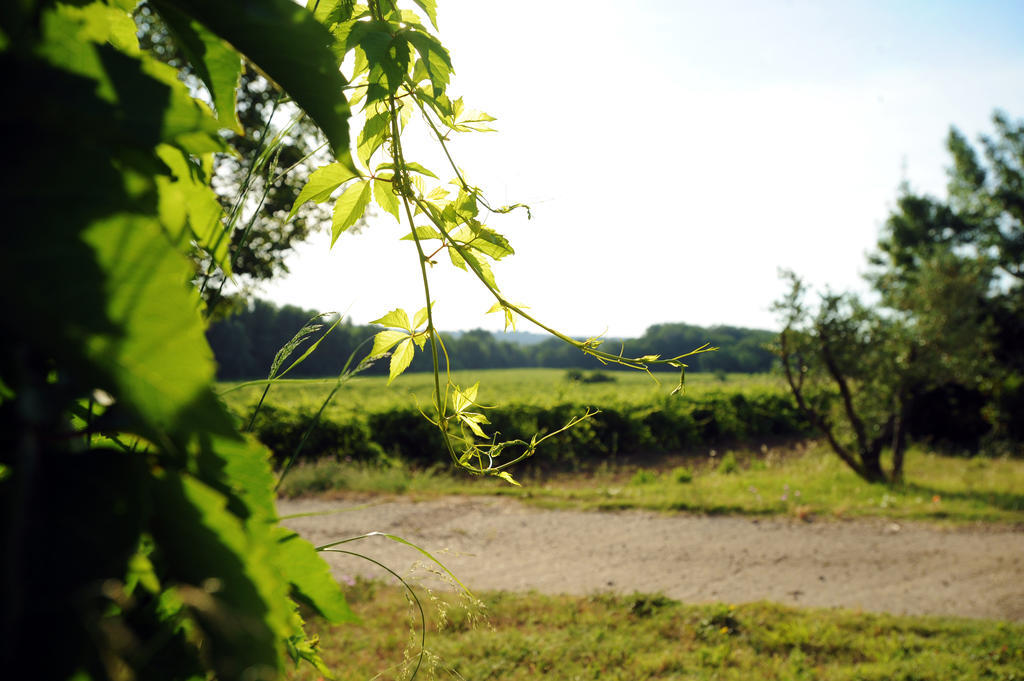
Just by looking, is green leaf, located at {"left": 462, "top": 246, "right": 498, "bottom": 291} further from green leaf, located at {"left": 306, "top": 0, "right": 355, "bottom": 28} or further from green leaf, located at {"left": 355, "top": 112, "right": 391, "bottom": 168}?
green leaf, located at {"left": 306, "top": 0, "right": 355, "bottom": 28}

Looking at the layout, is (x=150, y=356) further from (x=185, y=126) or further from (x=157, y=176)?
(x=157, y=176)

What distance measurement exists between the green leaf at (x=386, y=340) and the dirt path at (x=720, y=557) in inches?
213

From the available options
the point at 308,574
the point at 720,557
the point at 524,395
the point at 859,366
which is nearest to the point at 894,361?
the point at 859,366

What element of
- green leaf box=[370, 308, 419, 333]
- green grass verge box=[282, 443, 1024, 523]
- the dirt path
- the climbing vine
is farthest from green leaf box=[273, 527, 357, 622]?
green grass verge box=[282, 443, 1024, 523]

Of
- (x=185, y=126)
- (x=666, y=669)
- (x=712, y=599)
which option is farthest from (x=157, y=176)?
(x=712, y=599)

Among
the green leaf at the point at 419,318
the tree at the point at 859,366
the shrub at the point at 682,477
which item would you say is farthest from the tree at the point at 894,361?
the green leaf at the point at 419,318

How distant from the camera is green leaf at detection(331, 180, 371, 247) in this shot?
0.95 meters

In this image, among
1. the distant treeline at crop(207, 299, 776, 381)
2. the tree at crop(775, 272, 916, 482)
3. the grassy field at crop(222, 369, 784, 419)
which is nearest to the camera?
the distant treeline at crop(207, 299, 776, 381)

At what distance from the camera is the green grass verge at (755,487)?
9.19 metres

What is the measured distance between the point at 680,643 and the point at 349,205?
200 inches

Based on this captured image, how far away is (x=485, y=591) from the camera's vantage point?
6.25m

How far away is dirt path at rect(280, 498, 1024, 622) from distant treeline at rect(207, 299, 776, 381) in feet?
8.01

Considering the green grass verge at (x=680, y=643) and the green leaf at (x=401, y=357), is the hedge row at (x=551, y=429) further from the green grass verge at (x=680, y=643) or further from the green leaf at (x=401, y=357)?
the green leaf at (x=401, y=357)

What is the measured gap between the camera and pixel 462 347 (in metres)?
37.6
